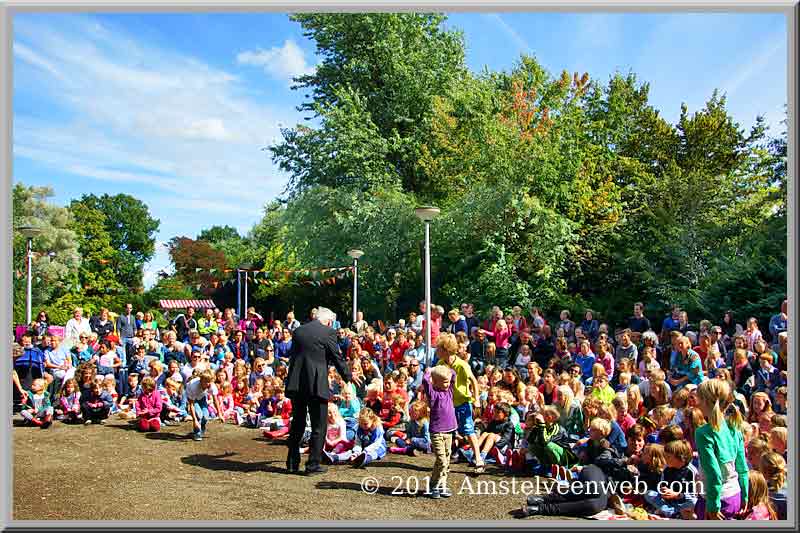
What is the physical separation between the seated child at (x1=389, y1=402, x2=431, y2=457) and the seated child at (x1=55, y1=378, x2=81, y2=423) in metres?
5.09

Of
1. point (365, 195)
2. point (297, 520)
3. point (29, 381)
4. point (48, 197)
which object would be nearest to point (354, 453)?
point (297, 520)

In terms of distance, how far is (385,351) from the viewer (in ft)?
40.2

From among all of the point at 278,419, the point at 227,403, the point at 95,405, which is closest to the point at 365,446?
the point at 278,419

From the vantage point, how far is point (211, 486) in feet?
20.6

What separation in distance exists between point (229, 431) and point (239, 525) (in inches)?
180

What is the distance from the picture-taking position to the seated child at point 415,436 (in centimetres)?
780

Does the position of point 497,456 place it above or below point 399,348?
below

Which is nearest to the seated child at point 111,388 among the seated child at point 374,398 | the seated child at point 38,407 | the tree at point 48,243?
the seated child at point 38,407

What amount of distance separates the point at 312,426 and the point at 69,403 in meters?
5.26

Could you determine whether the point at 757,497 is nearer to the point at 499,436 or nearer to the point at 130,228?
the point at 499,436

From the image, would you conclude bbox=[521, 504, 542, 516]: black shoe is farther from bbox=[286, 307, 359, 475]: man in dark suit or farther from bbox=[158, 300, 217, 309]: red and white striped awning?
bbox=[158, 300, 217, 309]: red and white striped awning

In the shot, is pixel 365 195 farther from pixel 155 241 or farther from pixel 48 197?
pixel 155 241

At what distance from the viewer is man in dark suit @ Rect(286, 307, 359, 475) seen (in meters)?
6.68

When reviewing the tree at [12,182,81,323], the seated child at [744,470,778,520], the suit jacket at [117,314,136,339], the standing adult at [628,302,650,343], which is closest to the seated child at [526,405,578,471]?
the seated child at [744,470,778,520]
